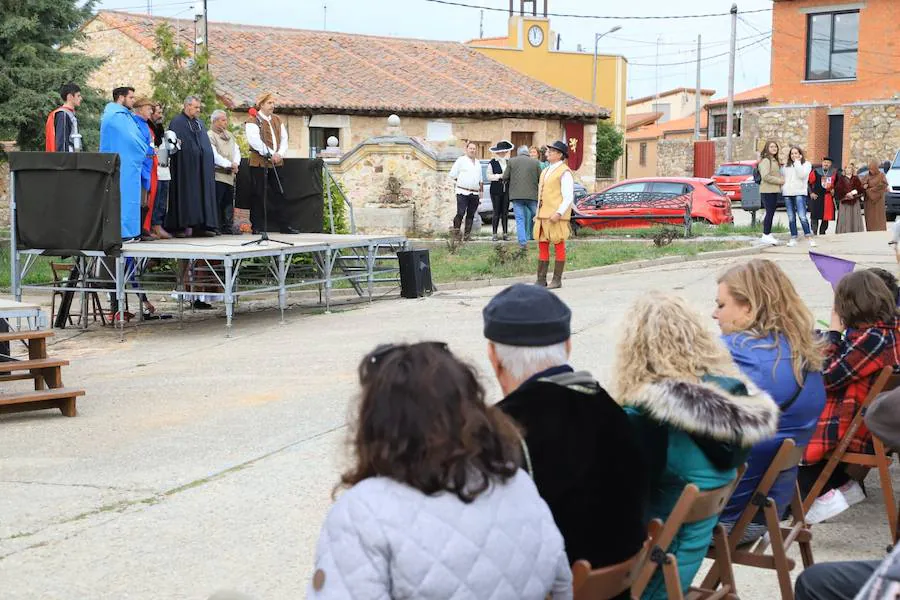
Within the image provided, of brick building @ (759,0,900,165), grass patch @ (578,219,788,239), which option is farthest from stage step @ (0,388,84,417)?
brick building @ (759,0,900,165)

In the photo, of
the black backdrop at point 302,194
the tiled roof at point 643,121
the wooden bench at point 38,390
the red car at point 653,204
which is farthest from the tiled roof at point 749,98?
the wooden bench at point 38,390

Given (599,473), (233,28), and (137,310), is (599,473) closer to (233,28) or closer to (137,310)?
(137,310)

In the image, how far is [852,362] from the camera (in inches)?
202

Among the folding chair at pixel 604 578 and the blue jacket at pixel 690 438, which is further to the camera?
the blue jacket at pixel 690 438

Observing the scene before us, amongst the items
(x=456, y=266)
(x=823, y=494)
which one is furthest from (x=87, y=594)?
(x=456, y=266)

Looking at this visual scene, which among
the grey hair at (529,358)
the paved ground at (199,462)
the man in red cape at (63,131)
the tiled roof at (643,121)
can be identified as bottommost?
the paved ground at (199,462)

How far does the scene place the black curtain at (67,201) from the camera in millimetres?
11039

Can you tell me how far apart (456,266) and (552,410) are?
45.7ft

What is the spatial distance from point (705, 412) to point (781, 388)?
1.02 m

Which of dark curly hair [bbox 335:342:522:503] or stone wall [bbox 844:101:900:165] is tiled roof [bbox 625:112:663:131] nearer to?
stone wall [bbox 844:101:900:165]

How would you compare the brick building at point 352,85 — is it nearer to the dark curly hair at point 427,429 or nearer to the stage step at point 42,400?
the stage step at point 42,400

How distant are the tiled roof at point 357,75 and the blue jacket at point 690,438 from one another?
27.2 m

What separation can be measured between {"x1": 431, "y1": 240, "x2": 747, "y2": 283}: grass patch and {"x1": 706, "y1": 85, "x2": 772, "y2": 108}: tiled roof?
161ft

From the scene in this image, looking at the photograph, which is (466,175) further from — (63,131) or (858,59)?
(858,59)
